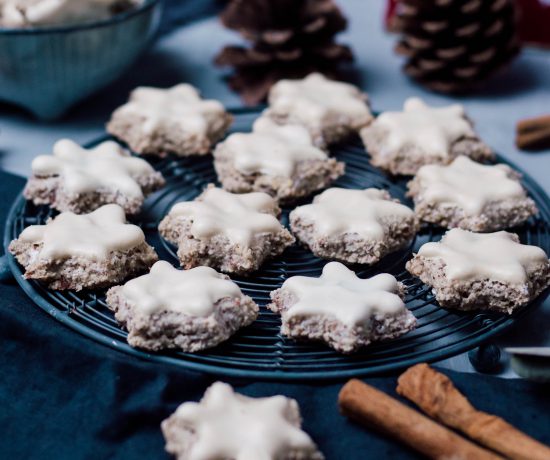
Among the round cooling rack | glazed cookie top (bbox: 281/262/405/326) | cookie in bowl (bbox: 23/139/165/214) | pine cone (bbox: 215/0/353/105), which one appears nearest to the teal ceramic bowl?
pine cone (bbox: 215/0/353/105)

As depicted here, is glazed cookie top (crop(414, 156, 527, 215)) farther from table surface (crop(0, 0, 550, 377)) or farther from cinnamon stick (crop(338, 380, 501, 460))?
cinnamon stick (crop(338, 380, 501, 460))

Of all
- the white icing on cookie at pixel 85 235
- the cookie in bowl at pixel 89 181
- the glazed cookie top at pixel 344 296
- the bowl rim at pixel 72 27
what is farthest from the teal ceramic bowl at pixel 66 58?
the glazed cookie top at pixel 344 296

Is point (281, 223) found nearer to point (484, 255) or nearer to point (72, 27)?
point (484, 255)

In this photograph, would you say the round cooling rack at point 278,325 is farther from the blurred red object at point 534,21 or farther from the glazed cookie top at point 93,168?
the blurred red object at point 534,21

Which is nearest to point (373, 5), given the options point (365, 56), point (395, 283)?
point (365, 56)

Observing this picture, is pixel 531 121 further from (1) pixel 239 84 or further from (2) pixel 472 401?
(2) pixel 472 401

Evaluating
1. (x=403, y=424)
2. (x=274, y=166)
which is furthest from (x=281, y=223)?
(x=403, y=424)
